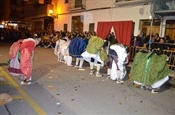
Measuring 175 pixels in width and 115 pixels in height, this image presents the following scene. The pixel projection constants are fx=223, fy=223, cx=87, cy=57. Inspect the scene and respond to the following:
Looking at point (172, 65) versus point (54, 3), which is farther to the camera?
point (54, 3)

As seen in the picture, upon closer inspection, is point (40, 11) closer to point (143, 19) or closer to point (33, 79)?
point (143, 19)

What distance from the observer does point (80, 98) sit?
6.02 m

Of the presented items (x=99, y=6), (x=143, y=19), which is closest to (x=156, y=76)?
(x=143, y=19)

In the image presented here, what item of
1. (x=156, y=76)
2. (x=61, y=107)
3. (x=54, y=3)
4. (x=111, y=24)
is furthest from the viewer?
(x=54, y=3)

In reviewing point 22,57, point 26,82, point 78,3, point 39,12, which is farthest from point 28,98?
point 39,12

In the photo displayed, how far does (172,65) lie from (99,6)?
1103 cm

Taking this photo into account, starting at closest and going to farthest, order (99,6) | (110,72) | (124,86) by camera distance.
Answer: (124,86), (110,72), (99,6)

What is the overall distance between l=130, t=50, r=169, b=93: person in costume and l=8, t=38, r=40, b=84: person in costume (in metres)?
3.56

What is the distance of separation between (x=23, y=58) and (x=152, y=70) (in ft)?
13.5

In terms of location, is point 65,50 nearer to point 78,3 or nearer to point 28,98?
point 28,98

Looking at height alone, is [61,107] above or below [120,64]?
below

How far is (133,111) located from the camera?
5.30 m

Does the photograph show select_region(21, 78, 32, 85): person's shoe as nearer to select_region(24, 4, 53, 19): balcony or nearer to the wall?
the wall

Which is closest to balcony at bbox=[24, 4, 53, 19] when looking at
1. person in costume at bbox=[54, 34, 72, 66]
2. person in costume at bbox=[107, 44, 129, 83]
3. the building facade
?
the building facade
